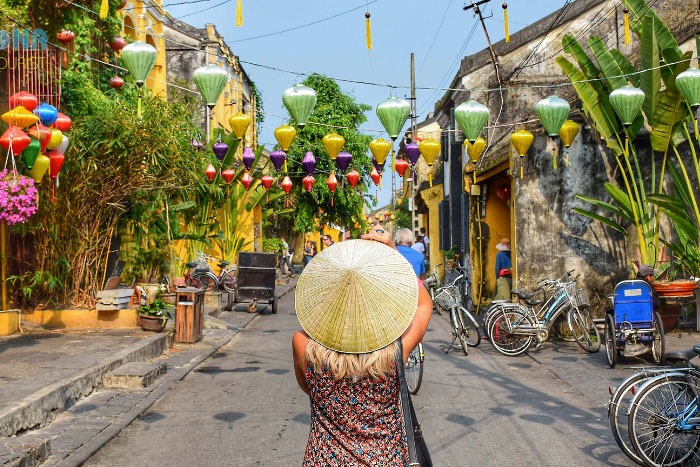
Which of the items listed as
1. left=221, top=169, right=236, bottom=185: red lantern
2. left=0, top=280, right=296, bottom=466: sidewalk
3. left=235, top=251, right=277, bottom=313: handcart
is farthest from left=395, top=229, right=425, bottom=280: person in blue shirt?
left=221, top=169, right=236, bottom=185: red lantern

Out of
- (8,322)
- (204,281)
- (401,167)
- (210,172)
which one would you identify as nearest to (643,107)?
(401,167)

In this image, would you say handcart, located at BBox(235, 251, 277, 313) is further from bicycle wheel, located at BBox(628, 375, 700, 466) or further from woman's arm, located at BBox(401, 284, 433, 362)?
woman's arm, located at BBox(401, 284, 433, 362)

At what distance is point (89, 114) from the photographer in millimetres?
13359

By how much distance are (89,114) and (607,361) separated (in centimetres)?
994

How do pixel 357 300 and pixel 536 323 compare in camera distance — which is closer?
pixel 357 300

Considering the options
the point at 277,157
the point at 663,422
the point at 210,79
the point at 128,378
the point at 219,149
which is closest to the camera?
the point at 663,422

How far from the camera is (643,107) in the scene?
39.7ft

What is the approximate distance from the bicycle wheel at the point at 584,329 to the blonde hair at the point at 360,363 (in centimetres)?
887

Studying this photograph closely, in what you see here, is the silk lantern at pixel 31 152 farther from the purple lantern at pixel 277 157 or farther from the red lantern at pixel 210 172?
the red lantern at pixel 210 172

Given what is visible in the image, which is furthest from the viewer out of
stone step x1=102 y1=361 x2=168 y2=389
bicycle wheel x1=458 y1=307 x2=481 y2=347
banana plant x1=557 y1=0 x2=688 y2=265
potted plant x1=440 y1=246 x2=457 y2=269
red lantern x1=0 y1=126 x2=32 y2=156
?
potted plant x1=440 y1=246 x2=457 y2=269

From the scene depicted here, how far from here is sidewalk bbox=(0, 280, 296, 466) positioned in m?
6.01

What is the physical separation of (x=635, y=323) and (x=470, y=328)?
2.83m

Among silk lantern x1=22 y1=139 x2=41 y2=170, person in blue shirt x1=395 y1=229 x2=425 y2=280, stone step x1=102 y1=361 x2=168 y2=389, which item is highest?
silk lantern x1=22 y1=139 x2=41 y2=170

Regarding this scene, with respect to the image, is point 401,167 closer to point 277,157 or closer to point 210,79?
point 277,157
